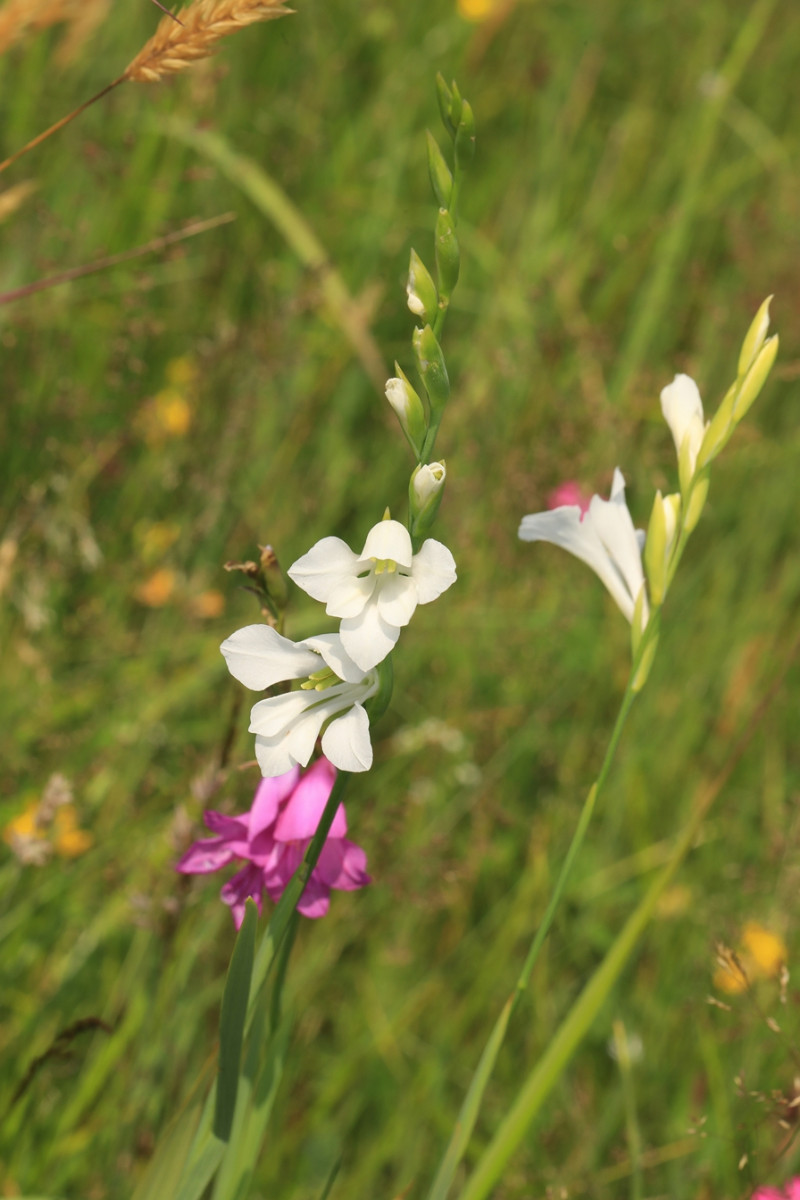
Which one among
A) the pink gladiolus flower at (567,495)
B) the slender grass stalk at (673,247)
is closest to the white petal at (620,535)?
the pink gladiolus flower at (567,495)

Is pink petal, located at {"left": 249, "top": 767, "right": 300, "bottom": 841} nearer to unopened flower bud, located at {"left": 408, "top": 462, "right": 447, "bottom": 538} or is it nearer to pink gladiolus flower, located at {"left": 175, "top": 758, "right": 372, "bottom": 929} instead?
pink gladiolus flower, located at {"left": 175, "top": 758, "right": 372, "bottom": 929}

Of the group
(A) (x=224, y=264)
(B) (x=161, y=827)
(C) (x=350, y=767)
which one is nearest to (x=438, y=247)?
(C) (x=350, y=767)

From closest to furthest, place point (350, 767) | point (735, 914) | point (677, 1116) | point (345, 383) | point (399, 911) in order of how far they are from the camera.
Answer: point (350, 767), point (677, 1116), point (399, 911), point (735, 914), point (345, 383)

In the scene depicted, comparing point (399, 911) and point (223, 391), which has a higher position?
point (223, 391)

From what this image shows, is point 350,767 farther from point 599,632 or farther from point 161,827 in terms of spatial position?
point 599,632

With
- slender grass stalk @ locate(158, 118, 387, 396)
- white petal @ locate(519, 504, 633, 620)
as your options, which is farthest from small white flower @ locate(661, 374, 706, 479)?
slender grass stalk @ locate(158, 118, 387, 396)

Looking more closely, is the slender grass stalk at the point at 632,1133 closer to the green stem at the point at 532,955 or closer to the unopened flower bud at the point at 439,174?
the green stem at the point at 532,955

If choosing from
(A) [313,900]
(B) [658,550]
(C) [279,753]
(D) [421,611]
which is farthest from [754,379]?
(D) [421,611]

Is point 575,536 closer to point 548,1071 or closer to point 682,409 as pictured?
point 682,409
